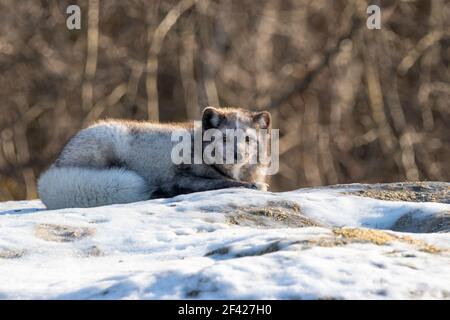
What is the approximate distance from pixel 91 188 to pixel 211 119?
112cm

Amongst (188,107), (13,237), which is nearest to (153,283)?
(13,237)

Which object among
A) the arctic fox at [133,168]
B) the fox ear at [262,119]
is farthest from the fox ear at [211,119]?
the fox ear at [262,119]

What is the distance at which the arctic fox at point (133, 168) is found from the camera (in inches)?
309

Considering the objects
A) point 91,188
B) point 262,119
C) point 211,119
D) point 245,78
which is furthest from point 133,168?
point 245,78

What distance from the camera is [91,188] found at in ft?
25.7

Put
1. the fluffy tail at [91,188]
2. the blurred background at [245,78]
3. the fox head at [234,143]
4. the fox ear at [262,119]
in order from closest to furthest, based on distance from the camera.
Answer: the fluffy tail at [91,188] → the fox head at [234,143] → the fox ear at [262,119] → the blurred background at [245,78]

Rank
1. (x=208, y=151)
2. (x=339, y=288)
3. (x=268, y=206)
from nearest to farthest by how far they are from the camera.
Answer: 1. (x=339, y=288)
2. (x=268, y=206)
3. (x=208, y=151)

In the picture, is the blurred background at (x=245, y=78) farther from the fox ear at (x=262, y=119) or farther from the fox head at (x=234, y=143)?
the fox head at (x=234, y=143)

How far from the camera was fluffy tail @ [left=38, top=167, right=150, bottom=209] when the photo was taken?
25.7 feet

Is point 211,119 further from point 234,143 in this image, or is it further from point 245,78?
point 245,78

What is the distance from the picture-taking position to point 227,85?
17016 millimetres

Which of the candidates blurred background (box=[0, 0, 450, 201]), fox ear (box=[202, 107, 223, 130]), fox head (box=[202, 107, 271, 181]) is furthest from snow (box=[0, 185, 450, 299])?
blurred background (box=[0, 0, 450, 201])

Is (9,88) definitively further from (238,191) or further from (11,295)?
(11,295)
